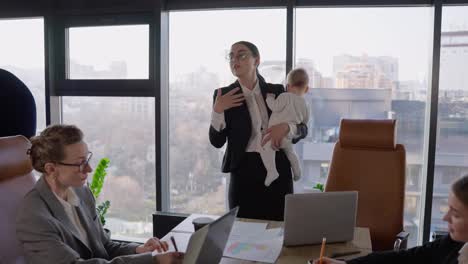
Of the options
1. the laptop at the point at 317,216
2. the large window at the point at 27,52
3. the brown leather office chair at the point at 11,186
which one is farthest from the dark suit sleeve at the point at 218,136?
the large window at the point at 27,52

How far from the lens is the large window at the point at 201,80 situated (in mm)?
3242

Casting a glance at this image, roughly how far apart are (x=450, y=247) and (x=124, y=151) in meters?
2.83

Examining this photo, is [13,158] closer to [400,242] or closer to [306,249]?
[306,249]

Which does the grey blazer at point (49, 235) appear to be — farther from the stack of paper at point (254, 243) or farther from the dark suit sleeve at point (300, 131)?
the dark suit sleeve at point (300, 131)

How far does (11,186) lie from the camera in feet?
5.39

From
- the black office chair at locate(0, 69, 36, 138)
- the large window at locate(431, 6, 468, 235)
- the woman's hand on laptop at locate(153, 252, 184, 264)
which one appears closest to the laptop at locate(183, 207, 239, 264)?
the woman's hand on laptop at locate(153, 252, 184, 264)

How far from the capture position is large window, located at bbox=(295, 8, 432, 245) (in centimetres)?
302

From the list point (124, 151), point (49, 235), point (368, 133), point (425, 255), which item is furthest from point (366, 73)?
point (49, 235)

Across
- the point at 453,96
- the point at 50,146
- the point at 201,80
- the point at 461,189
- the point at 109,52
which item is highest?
the point at 109,52

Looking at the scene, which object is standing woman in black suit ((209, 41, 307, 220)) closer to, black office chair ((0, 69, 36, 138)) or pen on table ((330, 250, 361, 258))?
pen on table ((330, 250, 361, 258))

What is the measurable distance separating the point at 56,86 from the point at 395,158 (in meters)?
3.03

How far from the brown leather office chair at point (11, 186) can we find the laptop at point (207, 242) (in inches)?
30.7

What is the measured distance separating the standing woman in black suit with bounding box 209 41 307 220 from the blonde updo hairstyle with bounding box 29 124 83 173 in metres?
0.89

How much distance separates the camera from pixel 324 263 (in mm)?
1316
